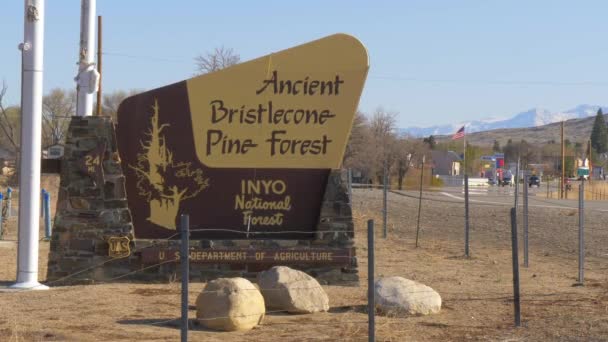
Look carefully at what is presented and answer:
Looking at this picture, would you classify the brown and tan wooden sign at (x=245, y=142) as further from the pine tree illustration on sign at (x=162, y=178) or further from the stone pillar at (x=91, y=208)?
the stone pillar at (x=91, y=208)

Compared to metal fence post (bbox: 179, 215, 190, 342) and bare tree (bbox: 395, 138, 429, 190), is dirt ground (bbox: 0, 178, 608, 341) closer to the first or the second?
metal fence post (bbox: 179, 215, 190, 342)

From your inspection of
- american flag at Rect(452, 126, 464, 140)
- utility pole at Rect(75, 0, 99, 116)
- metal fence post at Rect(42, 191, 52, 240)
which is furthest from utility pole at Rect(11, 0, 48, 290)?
american flag at Rect(452, 126, 464, 140)

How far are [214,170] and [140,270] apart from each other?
6.83 ft

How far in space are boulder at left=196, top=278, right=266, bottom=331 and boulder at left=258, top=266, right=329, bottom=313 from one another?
2.93 ft

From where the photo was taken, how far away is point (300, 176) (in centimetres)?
1554

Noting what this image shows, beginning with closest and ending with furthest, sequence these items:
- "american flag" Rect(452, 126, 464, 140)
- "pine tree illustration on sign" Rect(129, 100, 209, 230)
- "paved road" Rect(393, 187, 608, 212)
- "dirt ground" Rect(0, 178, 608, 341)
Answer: "dirt ground" Rect(0, 178, 608, 341), "pine tree illustration on sign" Rect(129, 100, 209, 230), "paved road" Rect(393, 187, 608, 212), "american flag" Rect(452, 126, 464, 140)

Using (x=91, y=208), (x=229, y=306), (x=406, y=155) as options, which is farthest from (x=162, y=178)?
(x=406, y=155)

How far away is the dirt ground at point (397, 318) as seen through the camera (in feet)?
35.5

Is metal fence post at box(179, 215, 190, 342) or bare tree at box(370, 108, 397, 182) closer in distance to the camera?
metal fence post at box(179, 215, 190, 342)

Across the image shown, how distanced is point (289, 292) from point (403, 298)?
60.6 inches

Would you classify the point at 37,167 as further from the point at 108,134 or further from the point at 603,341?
the point at 603,341

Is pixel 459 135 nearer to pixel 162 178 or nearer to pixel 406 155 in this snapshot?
pixel 406 155

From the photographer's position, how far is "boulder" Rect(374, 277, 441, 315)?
12.1 metres

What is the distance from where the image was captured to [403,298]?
39.8ft
